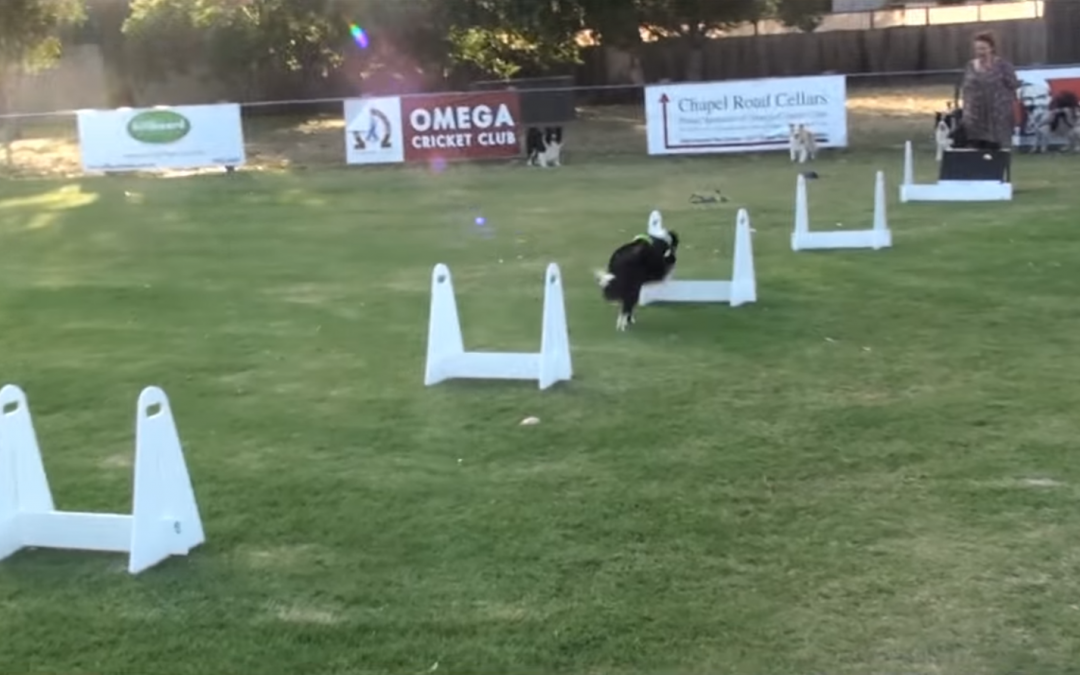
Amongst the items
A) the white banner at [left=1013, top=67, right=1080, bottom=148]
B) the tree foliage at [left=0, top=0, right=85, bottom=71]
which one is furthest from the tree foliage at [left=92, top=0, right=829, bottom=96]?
the white banner at [left=1013, top=67, right=1080, bottom=148]

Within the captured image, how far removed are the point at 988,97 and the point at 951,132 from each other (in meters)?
3.34

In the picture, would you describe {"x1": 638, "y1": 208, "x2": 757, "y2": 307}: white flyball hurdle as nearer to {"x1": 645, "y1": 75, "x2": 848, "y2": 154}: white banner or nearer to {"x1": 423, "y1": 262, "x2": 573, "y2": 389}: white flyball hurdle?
{"x1": 423, "y1": 262, "x2": 573, "y2": 389}: white flyball hurdle

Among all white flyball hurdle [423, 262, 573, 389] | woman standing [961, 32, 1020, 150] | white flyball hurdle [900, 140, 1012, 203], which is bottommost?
white flyball hurdle [423, 262, 573, 389]

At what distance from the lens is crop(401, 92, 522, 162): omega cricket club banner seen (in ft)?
82.6

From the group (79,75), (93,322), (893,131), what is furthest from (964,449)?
(79,75)

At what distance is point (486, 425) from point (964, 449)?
237 cm

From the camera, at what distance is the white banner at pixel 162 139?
25016 millimetres

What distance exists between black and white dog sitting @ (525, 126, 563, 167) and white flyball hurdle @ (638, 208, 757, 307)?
46.7 ft

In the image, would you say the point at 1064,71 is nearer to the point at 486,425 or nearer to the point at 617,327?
the point at 617,327

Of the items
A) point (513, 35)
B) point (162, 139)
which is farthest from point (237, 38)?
point (162, 139)

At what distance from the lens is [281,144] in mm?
29719

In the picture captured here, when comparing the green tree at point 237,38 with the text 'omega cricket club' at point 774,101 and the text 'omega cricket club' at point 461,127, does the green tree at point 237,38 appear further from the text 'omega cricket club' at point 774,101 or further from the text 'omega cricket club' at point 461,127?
the text 'omega cricket club' at point 774,101

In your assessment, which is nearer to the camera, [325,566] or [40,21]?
[325,566]

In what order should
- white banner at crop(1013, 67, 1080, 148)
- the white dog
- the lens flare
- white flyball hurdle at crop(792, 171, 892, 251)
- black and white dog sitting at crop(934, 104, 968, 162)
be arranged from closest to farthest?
white flyball hurdle at crop(792, 171, 892, 251) → black and white dog sitting at crop(934, 104, 968, 162) → white banner at crop(1013, 67, 1080, 148) → the white dog → the lens flare
